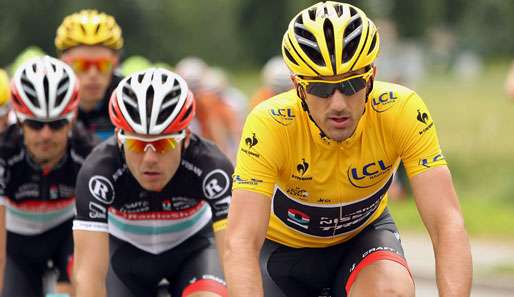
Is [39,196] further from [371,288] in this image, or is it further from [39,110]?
[371,288]

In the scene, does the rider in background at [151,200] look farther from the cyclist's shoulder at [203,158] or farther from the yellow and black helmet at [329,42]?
the yellow and black helmet at [329,42]

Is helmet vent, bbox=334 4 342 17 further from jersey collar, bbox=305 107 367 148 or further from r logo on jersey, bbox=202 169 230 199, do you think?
r logo on jersey, bbox=202 169 230 199

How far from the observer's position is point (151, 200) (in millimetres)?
6086

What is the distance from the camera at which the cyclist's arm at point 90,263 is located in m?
5.60

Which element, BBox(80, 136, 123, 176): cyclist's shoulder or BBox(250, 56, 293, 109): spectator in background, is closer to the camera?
BBox(80, 136, 123, 176): cyclist's shoulder

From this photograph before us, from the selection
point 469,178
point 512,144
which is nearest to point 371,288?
point 469,178

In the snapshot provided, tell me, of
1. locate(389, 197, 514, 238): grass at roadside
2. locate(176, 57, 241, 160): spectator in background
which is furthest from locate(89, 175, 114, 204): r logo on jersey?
locate(389, 197, 514, 238): grass at roadside

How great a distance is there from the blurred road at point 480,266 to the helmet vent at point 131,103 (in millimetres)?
6056

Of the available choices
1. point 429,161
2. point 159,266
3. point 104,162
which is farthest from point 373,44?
point 159,266

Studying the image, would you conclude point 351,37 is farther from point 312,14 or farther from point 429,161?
point 429,161

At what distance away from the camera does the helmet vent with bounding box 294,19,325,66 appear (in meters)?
4.70

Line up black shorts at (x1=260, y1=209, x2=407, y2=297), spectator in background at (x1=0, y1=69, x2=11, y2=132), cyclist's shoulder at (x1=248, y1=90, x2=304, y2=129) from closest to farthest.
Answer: cyclist's shoulder at (x1=248, y1=90, x2=304, y2=129) → black shorts at (x1=260, y1=209, x2=407, y2=297) → spectator in background at (x1=0, y1=69, x2=11, y2=132)

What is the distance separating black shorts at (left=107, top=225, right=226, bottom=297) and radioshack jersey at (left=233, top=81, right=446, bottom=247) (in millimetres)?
1074

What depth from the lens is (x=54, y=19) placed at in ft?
121
